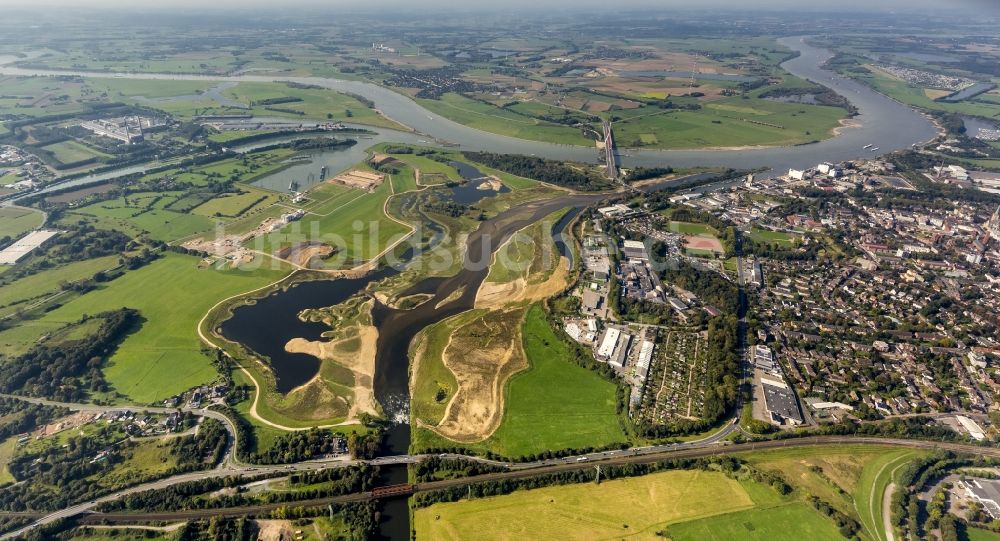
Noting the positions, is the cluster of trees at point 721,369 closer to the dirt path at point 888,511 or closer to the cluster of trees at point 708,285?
the cluster of trees at point 708,285

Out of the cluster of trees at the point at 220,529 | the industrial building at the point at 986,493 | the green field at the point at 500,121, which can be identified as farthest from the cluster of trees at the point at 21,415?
the green field at the point at 500,121

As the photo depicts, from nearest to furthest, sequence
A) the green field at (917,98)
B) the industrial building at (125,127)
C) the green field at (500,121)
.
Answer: the industrial building at (125,127), the green field at (500,121), the green field at (917,98)

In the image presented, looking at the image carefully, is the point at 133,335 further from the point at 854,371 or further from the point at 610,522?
the point at 854,371

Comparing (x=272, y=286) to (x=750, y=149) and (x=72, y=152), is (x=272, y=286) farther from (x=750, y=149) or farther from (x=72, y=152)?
(x=750, y=149)

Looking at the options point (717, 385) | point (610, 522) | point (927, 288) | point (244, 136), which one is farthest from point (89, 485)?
point (244, 136)

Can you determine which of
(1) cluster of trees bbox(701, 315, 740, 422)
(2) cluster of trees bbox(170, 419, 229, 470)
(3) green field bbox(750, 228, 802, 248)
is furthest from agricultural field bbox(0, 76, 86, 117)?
(3) green field bbox(750, 228, 802, 248)

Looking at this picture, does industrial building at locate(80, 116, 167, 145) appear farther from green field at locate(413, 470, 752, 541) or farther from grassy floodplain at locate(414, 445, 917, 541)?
grassy floodplain at locate(414, 445, 917, 541)

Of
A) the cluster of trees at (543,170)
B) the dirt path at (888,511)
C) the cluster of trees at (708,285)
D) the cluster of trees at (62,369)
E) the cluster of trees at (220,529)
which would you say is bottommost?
the cluster of trees at (220,529)
